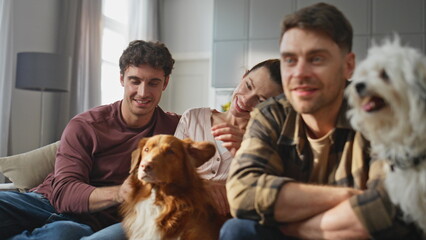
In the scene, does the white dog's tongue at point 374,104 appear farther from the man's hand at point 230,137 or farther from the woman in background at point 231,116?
the woman in background at point 231,116

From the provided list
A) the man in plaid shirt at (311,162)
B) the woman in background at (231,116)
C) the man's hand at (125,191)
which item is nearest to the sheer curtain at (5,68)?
the woman in background at (231,116)

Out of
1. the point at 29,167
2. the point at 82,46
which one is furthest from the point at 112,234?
the point at 82,46

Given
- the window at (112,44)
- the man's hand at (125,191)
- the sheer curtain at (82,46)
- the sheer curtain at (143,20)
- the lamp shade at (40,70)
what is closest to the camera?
the man's hand at (125,191)

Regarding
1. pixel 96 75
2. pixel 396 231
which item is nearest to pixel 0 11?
pixel 96 75

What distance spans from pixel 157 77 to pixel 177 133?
0.30 meters

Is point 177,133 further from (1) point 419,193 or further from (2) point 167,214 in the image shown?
(1) point 419,193

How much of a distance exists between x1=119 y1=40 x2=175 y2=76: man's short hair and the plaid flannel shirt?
0.85m

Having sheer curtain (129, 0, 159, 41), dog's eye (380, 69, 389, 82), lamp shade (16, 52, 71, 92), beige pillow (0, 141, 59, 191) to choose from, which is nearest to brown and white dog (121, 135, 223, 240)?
dog's eye (380, 69, 389, 82)

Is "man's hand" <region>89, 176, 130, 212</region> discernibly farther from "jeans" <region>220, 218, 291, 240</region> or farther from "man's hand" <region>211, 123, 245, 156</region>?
"jeans" <region>220, 218, 291, 240</region>

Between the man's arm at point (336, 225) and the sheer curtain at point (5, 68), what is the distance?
3553 mm

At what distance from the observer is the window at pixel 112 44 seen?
6062 mm

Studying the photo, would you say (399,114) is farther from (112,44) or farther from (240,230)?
(112,44)

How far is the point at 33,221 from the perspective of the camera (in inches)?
91.6

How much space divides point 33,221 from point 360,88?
175cm
